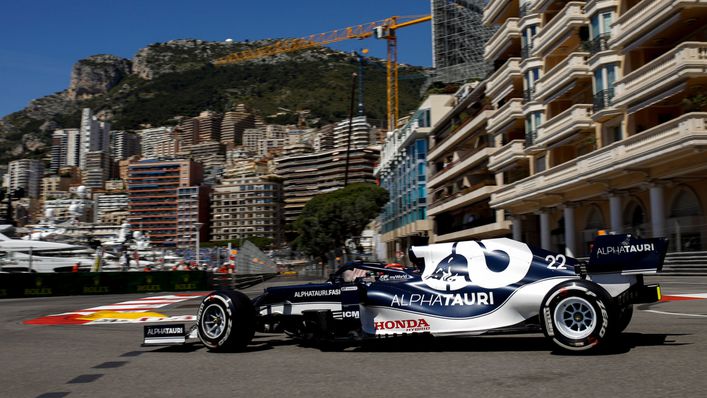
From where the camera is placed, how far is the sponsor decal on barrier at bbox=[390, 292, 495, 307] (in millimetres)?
7848

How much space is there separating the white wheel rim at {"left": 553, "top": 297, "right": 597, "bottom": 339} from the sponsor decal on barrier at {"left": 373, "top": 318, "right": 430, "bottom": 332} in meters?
1.47

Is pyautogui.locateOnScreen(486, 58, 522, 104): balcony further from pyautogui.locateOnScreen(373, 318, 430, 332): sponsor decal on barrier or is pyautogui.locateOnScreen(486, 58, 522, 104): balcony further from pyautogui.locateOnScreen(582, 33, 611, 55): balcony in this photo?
pyautogui.locateOnScreen(373, 318, 430, 332): sponsor decal on barrier

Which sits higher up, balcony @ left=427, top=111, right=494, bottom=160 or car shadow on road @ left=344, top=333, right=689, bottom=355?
balcony @ left=427, top=111, right=494, bottom=160

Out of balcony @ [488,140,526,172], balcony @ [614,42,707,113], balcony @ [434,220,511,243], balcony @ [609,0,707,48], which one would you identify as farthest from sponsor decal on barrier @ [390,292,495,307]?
balcony @ [434,220,511,243]

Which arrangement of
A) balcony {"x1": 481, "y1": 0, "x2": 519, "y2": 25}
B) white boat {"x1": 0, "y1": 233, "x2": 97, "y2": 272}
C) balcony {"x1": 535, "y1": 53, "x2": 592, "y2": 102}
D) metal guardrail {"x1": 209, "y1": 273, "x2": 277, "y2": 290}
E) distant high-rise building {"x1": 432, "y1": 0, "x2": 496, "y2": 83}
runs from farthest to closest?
distant high-rise building {"x1": 432, "y1": 0, "x2": 496, "y2": 83} → balcony {"x1": 481, "y1": 0, "x2": 519, "y2": 25} → white boat {"x1": 0, "y1": 233, "x2": 97, "y2": 272} → balcony {"x1": 535, "y1": 53, "x2": 592, "y2": 102} → metal guardrail {"x1": 209, "y1": 273, "x2": 277, "y2": 290}

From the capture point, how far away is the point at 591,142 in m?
36.6

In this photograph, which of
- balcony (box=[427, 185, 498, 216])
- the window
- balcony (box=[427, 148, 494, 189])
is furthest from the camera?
balcony (box=[427, 148, 494, 189])

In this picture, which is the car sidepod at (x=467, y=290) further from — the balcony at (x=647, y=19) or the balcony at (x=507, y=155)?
the balcony at (x=507, y=155)

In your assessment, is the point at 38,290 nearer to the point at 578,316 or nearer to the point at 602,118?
the point at 602,118

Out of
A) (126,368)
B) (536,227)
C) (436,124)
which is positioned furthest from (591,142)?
(436,124)

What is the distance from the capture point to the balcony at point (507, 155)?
45.9m

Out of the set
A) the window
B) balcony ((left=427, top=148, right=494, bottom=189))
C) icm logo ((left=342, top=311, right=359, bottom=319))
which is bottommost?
icm logo ((left=342, top=311, right=359, bottom=319))

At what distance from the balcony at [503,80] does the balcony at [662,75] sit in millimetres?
13674

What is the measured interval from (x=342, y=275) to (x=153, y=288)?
2480 cm
